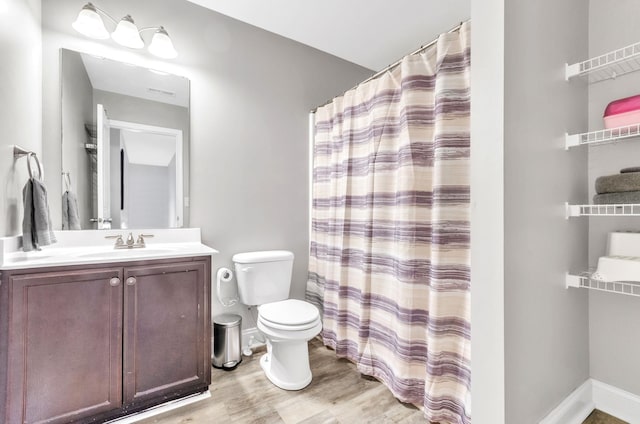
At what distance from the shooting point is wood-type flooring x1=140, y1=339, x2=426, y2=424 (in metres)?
1.50

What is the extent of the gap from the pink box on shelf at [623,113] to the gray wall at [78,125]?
2771 mm

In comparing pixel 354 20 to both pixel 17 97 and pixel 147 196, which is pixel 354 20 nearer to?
pixel 147 196

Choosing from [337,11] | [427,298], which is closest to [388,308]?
[427,298]

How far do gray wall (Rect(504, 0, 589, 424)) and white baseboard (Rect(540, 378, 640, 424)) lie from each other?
41 mm

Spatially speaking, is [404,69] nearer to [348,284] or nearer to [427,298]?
[427,298]

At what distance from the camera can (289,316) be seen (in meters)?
1.76

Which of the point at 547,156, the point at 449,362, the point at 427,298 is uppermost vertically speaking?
the point at 547,156

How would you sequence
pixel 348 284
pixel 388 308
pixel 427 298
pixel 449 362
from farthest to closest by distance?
pixel 348 284, pixel 388 308, pixel 427 298, pixel 449 362

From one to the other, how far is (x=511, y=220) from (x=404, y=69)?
1.09m

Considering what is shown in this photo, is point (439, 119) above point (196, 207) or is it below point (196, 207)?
above

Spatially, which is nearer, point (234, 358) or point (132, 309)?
point (132, 309)

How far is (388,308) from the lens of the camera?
5.89ft

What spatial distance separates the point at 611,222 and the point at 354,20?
2.07 meters

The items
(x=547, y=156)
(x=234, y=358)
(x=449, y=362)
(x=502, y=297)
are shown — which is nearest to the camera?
(x=502, y=297)
